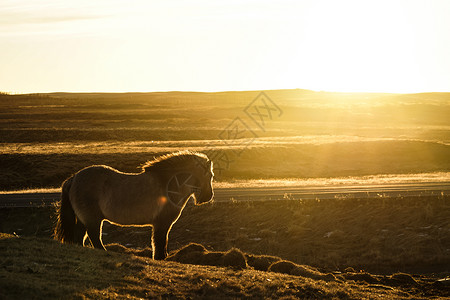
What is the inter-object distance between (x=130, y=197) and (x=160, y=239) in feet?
4.72

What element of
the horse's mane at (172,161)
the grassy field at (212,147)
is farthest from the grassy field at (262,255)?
the grassy field at (212,147)

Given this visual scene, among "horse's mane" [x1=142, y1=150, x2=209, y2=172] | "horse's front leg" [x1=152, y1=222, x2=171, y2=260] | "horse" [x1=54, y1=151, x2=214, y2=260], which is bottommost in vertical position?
"horse's front leg" [x1=152, y1=222, x2=171, y2=260]

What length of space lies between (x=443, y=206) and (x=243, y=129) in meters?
67.6

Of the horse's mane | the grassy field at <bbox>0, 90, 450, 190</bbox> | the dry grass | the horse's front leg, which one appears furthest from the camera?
the grassy field at <bbox>0, 90, 450, 190</bbox>

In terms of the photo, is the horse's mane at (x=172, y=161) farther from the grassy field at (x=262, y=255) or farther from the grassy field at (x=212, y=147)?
the grassy field at (x=212, y=147)

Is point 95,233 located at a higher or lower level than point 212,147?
higher

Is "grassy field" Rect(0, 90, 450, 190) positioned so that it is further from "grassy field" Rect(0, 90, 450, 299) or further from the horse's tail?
the horse's tail

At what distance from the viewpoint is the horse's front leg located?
15.3 meters

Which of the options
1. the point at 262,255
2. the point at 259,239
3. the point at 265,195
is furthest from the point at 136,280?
the point at 265,195

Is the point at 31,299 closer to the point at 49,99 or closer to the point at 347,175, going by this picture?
the point at 347,175

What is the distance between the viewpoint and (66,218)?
15.4 metres

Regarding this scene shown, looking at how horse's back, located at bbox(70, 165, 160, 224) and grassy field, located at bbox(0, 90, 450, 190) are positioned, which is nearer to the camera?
horse's back, located at bbox(70, 165, 160, 224)

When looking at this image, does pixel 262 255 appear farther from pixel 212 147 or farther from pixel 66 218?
pixel 212 147

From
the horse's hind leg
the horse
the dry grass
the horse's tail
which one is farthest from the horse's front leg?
the horse's tail
